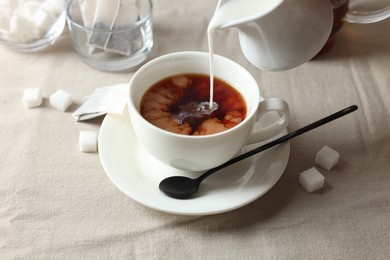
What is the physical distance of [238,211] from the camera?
0.89m

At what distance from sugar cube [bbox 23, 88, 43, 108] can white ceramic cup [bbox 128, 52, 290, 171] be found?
0.25m

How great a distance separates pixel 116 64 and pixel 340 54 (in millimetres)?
478

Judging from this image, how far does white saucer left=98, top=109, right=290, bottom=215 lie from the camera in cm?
85

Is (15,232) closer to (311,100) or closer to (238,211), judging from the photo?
(238,211)

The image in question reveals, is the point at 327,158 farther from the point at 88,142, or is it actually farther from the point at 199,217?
the point at 88,142

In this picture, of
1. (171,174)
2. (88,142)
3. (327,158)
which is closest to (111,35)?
(88,142)

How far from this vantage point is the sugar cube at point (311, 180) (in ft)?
3.02

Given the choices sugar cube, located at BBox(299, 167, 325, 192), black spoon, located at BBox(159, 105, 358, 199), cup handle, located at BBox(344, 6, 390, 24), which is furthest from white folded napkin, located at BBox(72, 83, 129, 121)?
cup handle, located at BBox(344, 6, 390, 24)

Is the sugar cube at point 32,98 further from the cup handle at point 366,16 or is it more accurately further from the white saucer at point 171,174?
the cup handle at point 366,16

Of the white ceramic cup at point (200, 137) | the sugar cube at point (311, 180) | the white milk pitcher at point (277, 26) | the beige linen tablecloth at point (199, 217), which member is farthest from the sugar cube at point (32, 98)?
the sugar cube at point (311, 180)

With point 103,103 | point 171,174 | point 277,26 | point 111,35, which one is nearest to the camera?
point 277,26

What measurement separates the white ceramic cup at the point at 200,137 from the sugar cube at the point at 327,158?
0.32ft

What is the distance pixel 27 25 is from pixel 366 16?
0.72 m

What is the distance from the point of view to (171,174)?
3.01ft
